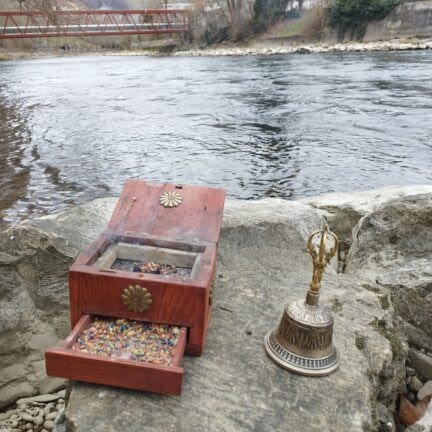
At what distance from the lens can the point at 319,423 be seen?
2205mm

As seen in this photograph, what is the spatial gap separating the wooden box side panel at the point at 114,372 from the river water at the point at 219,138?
16.2 ft

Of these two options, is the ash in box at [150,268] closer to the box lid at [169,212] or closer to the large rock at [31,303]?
the box lid at [169,212]

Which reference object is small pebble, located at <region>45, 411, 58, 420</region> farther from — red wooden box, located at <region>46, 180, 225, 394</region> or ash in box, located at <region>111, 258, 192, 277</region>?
ash in box, located at <region>111, 258, 192, 277</region>

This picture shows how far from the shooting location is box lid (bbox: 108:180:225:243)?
2943mm

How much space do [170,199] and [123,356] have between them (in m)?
1.23

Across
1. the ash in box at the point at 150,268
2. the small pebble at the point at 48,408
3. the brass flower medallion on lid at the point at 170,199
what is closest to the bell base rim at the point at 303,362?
the ash in box at the point at 150,268

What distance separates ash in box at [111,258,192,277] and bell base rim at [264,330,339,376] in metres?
0.68

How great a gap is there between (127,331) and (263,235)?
73.5 inches

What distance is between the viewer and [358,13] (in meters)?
45.6

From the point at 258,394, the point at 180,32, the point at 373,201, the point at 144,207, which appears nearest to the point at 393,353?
the point at 258,394

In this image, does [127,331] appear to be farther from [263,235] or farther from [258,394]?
[263,235]

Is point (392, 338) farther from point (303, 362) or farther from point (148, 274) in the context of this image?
point (148, 274)

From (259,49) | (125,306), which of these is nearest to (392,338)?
(125,306)

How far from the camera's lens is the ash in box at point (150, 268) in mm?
2705
